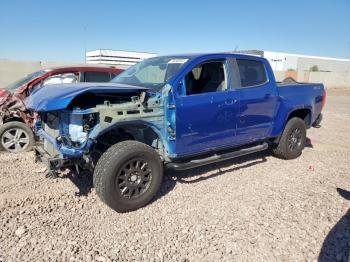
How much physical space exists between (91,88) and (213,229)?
2108 mm

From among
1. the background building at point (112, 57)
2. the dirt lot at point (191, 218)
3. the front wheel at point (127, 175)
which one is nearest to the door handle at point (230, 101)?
the dirt lot at point (191, 218)

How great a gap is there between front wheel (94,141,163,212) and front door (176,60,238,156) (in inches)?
19.3

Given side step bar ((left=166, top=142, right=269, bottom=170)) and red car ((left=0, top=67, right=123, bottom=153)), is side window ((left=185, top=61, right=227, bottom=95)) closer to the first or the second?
side step bar ((left=166, top=142, right=269, bottom=170))

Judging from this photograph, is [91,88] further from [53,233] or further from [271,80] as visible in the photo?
[271,80]

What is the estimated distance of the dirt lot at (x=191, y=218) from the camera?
10.3 ft

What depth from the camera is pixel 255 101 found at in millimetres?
5102

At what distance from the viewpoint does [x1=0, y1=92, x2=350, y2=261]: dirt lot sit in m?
3.15

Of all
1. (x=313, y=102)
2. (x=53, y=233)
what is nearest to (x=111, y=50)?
(x=313, y=102)

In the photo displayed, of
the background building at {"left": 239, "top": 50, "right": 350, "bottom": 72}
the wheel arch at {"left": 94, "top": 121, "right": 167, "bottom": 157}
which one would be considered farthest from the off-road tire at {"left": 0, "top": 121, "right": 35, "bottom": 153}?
the background building at {"left": 239, "top": 50, "right": 350, "bottom": 72}

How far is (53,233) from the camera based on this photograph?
342 cm

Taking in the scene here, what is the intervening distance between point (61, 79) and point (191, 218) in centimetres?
456

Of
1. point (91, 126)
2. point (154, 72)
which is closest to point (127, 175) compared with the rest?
point (91, 126)

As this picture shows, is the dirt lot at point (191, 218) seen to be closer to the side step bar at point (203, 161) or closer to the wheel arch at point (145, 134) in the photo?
the side step bar at point (203, 161)

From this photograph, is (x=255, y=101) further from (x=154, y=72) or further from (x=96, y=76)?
(x=96, y=76)
